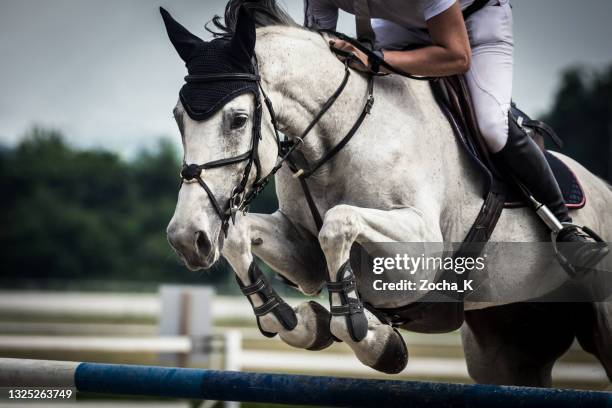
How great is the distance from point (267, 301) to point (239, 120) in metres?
0.67

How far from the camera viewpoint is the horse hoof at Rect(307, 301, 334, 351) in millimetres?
3043

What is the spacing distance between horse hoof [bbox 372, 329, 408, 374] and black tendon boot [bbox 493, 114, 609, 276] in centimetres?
94

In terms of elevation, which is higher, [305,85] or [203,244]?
[305,85]

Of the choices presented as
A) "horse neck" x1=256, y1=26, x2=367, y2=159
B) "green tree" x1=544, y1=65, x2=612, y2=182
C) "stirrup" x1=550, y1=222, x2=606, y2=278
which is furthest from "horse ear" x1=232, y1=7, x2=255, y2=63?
"green tree" x1=544, y1=65, x2=612, y2=182

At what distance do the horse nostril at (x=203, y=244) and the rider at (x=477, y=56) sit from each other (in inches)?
40.4

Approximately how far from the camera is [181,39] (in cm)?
301

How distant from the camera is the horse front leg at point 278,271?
3025 mm

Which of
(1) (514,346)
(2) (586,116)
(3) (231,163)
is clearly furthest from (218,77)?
(2) (586,116)

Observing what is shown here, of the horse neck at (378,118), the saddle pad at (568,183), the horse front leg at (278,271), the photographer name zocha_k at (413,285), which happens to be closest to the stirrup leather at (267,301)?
the horse front leg at (278,271)

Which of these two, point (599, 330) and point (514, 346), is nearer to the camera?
point (599, 330)

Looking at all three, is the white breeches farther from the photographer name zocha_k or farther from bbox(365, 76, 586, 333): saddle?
the photographer name zocha_k

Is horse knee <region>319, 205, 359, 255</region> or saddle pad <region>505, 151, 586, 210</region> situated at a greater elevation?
saddle pad <region>505, 151, 586, 210</region>

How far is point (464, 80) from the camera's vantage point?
11.5 ft

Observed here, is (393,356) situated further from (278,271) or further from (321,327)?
(278,271)
